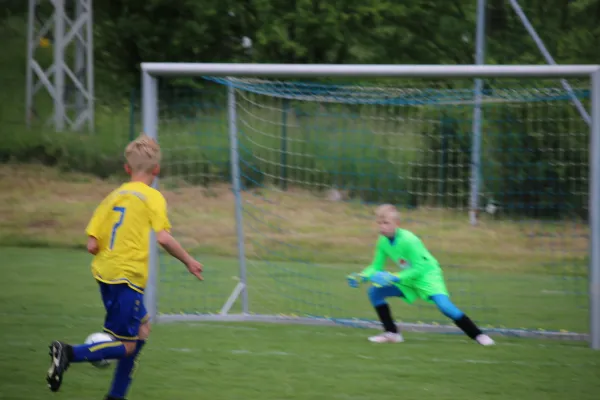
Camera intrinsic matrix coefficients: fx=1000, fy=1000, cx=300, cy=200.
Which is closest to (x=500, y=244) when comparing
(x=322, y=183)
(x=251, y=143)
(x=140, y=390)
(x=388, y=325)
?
(x=322, y=183)

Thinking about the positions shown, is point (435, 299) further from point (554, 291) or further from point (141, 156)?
point (554, 291)

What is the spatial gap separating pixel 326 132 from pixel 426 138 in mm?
1263

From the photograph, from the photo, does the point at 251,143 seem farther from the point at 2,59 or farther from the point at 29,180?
the point at 2,59

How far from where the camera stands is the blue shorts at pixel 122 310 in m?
5.18

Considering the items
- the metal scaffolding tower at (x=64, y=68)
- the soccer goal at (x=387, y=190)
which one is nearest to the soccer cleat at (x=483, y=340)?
the soccer goal at (x=387, y=190)

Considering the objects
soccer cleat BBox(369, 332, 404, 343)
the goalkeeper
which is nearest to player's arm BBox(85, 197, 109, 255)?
the goalkeeper

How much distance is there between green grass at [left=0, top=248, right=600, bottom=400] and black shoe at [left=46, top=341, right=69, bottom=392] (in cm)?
72

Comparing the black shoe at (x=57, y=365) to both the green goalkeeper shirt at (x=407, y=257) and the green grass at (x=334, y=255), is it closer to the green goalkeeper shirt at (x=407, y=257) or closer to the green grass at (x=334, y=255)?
the green goalkeeper shirt at (x=407, y=257)

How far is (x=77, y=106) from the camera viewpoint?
20469 mm

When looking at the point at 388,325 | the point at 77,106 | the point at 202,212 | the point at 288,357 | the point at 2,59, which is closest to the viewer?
the point at 288,357

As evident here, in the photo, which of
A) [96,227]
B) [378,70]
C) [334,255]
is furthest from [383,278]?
[334,255]

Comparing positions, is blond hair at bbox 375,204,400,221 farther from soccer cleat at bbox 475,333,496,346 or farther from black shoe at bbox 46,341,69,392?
black shoe at bbox 46,341,69,392

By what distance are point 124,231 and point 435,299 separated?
2.98 meters

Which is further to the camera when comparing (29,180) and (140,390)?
(29,180)
